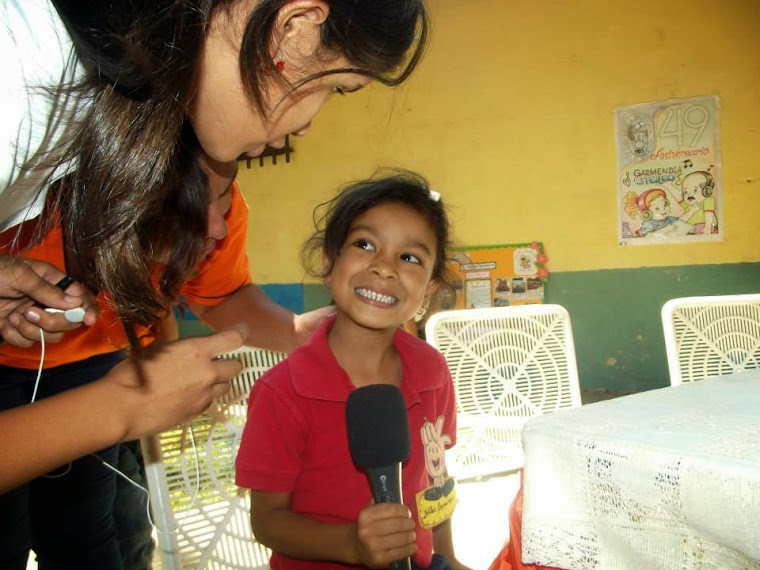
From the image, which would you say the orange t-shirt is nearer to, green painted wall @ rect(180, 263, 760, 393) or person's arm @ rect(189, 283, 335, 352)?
person's arm @ rect(189, 283, 335, 352)

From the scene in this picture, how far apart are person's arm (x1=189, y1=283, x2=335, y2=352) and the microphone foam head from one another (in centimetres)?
42

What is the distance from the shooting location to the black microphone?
0.76 m

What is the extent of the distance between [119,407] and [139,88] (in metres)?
0.39


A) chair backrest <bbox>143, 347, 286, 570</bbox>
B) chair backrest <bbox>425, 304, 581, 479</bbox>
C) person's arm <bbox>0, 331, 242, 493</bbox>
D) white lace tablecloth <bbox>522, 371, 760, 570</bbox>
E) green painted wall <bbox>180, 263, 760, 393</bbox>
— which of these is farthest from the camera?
green painted wall <bbox>180, 263, 760, 393</bbox>

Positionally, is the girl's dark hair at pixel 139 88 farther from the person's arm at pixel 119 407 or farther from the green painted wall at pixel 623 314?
the green painted wall at pixel 623 314

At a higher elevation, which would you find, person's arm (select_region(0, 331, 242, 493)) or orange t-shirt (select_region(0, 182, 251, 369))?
orange t-shirt (select_region(0, 182, 251, 369))

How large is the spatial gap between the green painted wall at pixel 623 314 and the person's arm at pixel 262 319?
2.27 m

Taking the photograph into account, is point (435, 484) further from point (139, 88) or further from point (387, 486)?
point (139, 88)

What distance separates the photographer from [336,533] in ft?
2.91

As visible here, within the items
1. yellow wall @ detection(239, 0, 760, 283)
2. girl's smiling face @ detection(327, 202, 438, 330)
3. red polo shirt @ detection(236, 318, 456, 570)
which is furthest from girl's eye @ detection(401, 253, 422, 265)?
yellow wall @ detection(239, 0, 760, 283)

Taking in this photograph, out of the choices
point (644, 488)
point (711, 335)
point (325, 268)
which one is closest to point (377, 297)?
point (325, 268)

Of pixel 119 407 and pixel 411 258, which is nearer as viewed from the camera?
pixel 119 407

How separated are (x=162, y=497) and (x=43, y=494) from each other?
315 millimetres

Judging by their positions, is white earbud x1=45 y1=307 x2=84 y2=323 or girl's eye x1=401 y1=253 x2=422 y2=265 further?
girl's eye x1=401 y1=253 x2=422 y2=265
